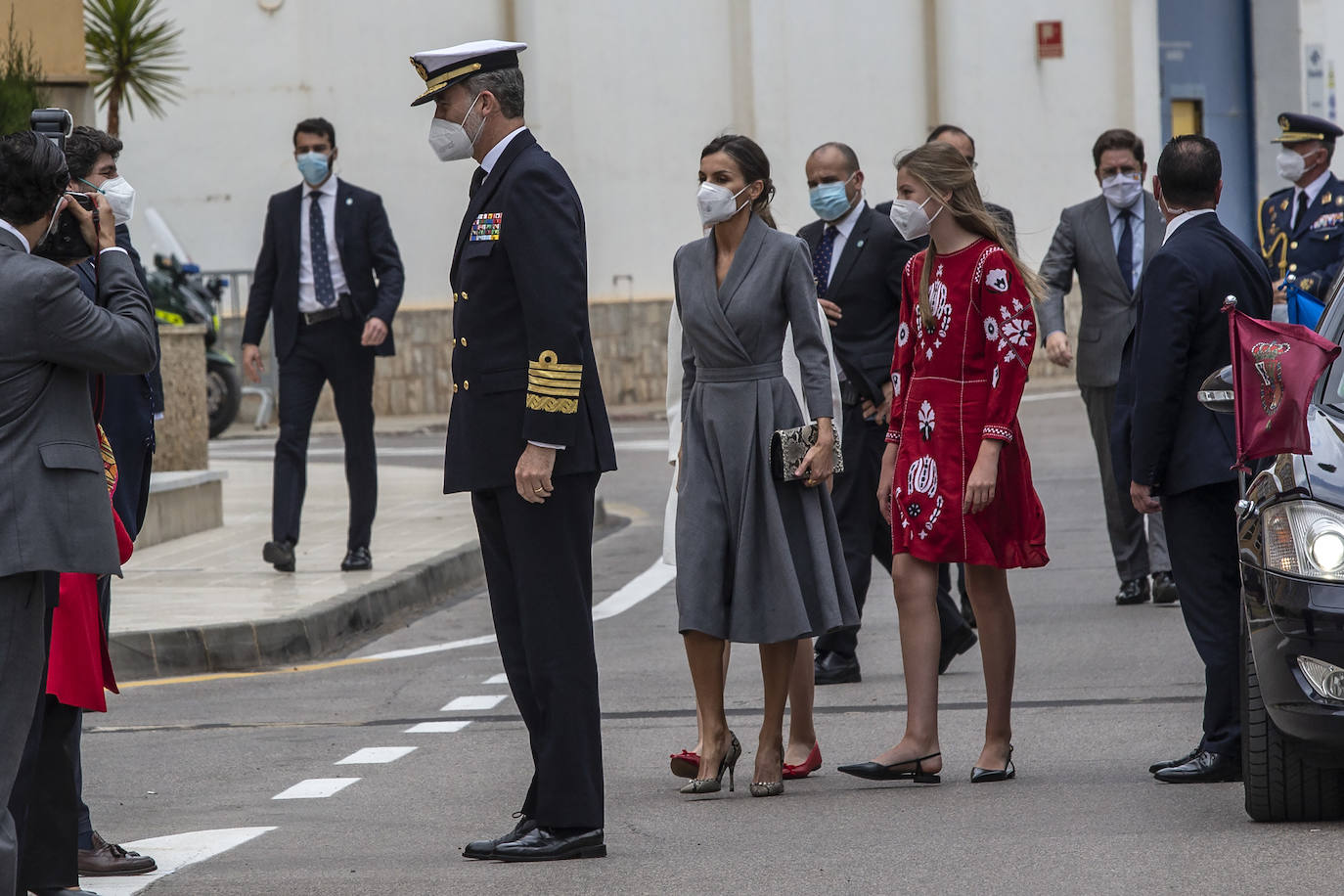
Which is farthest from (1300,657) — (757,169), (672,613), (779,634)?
(672,613)

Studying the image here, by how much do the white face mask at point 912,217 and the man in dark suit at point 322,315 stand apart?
17.2ft

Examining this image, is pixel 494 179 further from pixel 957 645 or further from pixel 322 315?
pixel 322 315

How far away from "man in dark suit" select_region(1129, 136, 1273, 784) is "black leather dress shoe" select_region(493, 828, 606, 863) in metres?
1.80

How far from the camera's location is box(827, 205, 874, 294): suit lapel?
8.54m

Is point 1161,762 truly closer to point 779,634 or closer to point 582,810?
point 779,634

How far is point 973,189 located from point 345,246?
566 cm

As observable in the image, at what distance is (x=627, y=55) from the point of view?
27.0 metres

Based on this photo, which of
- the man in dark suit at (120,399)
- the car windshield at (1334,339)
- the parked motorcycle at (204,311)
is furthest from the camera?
the parked motorcycle at (204,311)

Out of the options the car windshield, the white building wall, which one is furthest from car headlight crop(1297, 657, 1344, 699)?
the white building wall

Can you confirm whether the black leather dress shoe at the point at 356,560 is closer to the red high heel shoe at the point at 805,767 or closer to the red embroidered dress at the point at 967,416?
the red high heel shoe at the point at 805,767

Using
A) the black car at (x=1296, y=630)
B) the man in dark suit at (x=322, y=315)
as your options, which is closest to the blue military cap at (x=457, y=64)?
the black car at (x=1296, y=630)

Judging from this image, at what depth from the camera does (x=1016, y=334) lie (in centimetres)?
636

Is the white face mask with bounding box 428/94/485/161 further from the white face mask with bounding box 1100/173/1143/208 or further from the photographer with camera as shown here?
the white face mask with bounding box 1100/173/1143/208

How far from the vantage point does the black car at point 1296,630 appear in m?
5.33
